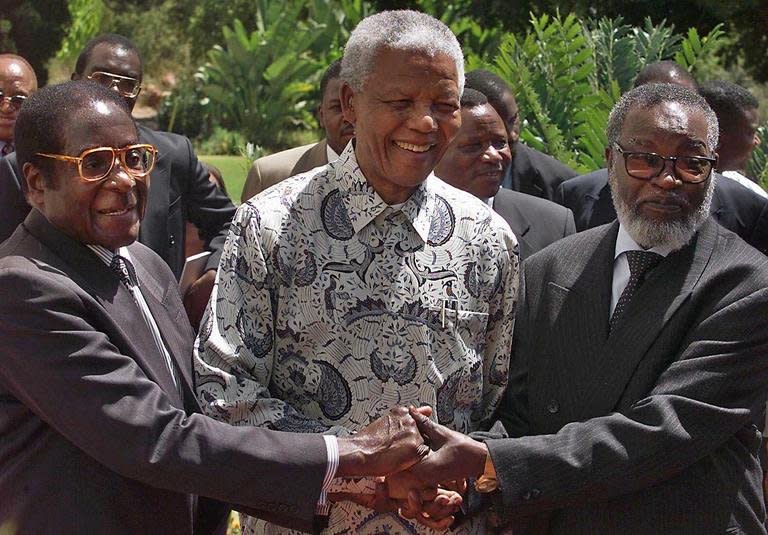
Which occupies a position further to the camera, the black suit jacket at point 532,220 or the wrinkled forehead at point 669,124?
the black suit jacket at point 532,220

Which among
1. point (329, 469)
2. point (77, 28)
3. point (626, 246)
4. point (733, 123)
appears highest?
point (626, 246)

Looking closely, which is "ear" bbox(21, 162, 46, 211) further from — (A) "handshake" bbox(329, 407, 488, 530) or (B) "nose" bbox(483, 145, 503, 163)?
(B) "nose" bbox(483, 145, 503, 163)

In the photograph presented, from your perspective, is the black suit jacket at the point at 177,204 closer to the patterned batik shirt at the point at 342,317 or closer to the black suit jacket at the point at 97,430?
the patterned batik shirt at the point at 342,317

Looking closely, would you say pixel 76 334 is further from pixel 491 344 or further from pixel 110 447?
pixel 491 344

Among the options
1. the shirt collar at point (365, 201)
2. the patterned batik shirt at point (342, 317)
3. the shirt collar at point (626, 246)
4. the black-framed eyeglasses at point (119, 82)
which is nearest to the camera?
the patterned batik shirt at point (342, 317)

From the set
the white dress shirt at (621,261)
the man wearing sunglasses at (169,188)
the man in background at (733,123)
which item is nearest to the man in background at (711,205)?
the man in background at (733,123)

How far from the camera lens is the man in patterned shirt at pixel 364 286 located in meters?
3.53

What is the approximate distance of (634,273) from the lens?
12.4ft

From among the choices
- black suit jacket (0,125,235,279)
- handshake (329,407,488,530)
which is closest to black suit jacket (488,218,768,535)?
handshake (329,407,488,530)

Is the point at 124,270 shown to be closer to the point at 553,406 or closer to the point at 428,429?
the point at 428,429

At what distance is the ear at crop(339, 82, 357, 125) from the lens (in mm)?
3682

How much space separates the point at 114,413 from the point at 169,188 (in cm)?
258

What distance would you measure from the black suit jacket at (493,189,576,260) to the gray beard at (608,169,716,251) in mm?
1600

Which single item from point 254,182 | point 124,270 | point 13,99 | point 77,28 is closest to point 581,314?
point 124,270
